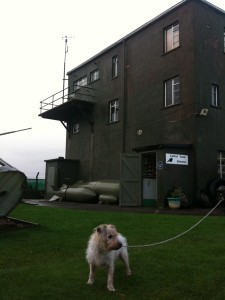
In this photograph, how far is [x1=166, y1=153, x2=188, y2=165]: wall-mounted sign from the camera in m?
18.8

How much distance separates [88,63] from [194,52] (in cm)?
1153

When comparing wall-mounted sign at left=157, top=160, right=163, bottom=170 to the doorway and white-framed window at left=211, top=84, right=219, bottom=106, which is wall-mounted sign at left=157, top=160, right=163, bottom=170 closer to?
the doorway

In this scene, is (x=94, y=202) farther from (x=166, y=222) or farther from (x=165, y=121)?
(x=166, y=222)

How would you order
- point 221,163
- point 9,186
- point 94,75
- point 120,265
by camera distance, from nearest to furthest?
point 120,265 < point 9,186 < point 221,163 < point 94,75

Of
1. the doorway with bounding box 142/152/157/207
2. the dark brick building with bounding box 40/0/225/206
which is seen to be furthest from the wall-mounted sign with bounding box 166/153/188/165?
the doorway with bounding box 142/152/157/207

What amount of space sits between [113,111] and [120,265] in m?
19.7

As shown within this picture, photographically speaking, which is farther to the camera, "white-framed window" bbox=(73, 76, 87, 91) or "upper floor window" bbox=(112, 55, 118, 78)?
"white-framed window" bbox=(73, 76, 87, 91)

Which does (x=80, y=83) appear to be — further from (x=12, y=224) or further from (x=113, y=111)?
(x=12, y=224)

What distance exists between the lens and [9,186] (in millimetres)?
10703

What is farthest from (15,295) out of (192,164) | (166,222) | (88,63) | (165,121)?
(88,63)

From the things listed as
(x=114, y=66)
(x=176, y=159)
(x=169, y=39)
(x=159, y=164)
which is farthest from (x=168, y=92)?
(x=114, y=66)

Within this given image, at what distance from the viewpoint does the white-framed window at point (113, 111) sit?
25.3 metres

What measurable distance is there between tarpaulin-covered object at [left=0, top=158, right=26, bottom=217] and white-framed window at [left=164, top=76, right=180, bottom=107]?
12.1m

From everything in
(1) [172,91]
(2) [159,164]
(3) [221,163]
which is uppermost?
(1) [172,91]
